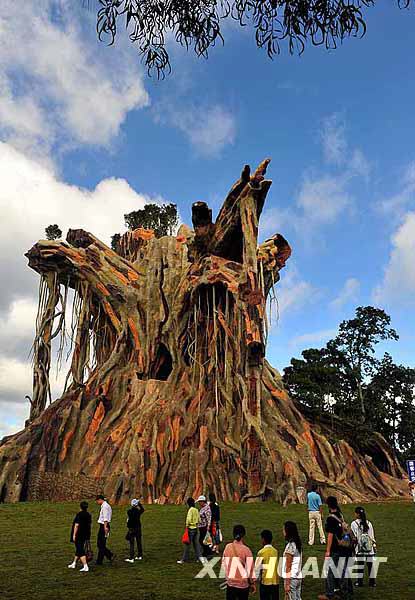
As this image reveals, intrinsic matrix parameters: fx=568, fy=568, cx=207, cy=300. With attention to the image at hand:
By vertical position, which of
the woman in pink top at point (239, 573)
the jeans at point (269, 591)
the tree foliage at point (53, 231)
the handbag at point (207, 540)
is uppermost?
the tree foliage at point (53, 231)

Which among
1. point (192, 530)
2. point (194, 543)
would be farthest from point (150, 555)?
point (192, 530)

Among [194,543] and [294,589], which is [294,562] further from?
[194,543]

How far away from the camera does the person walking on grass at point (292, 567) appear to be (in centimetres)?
581

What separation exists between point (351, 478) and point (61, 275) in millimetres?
16824

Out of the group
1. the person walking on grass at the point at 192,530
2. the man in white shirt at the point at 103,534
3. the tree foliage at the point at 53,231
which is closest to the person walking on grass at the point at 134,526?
the man in white shirt at the point at 103,534

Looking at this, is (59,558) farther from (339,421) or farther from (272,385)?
(339,421)

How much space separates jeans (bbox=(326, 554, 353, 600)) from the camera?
6785 millimetres

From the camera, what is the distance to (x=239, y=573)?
5344mm

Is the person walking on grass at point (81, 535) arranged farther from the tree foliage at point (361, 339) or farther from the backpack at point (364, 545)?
the tree foliage at point (361, 339)

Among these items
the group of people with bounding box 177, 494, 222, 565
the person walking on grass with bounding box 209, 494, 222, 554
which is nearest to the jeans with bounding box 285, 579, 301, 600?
the group of people with bounding box 177, 494, 222, 565

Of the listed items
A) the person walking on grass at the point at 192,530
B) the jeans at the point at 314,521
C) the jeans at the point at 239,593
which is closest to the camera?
the jeans at the point at 239,593

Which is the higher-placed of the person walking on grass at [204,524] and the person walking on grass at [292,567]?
the person walking on grass at [204,524]

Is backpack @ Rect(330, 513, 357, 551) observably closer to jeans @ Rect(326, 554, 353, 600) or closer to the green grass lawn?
jeans @ Rect(326, 554, 353, 600)

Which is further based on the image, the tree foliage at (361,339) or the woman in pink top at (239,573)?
the tree foliage at (361,339)
